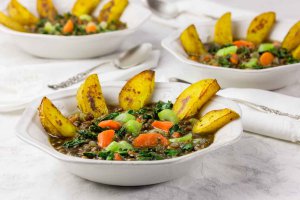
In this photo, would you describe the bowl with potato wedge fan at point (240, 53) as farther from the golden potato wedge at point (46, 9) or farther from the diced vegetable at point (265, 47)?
the golden potato wedge at point (46, 9)

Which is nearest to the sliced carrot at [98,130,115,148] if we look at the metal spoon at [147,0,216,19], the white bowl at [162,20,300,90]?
the white bowl at [162,20,300,90]

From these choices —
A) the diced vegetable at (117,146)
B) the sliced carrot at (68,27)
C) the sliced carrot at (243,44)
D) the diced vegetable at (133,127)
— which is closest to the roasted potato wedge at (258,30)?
the sliced carrot at (243,44)

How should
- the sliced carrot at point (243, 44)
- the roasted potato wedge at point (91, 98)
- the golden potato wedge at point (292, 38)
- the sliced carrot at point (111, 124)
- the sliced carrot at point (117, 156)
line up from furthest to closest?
the sliced carrot at point (243, 44) < the golden potato wedge at point (292, 38) < the roasted potato wedge at point (91, 98) < the sliced carrot at point (111, 124) < the sliced carrot at point (117, 156)

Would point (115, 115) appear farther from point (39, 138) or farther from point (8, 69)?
point (8, 69)

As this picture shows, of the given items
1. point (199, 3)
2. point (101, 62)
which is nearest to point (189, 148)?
point (101, 62)

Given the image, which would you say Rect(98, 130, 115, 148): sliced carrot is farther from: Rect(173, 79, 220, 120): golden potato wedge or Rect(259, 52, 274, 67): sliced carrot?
Rect(259, 52, 274, 67): sliced carrot
